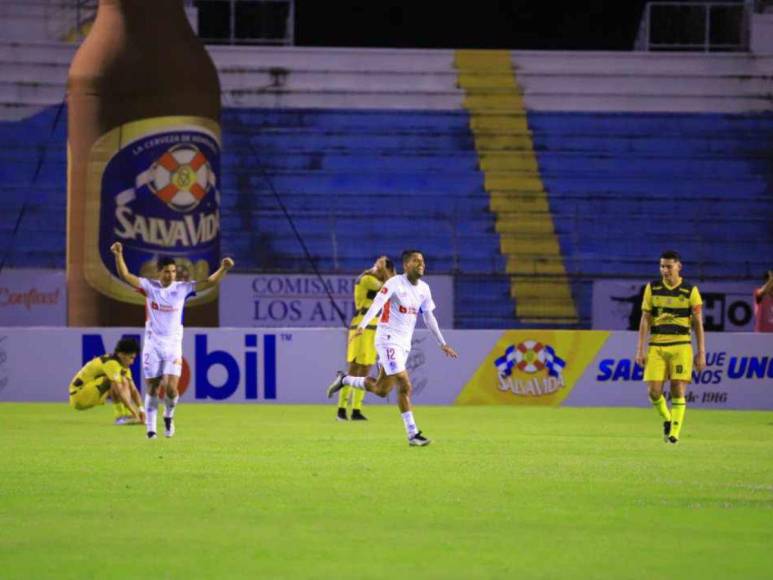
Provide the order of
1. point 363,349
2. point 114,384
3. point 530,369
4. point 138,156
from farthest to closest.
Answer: point 138,156 → point 530,369 → point 363,349 → point 114,384

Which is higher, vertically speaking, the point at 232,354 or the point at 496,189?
the point at 496,189

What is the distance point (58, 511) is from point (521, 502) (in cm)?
312

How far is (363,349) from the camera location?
76.4ft

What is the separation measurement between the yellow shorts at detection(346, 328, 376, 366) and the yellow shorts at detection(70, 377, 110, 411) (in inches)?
127

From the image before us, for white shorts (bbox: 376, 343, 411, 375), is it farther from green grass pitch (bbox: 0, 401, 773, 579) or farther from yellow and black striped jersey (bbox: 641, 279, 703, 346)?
yellow and black striped jersey (bbox: 641, 279, 703, 346)

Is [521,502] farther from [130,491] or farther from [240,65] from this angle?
[240,65]

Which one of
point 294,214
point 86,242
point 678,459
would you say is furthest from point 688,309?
point 294,214

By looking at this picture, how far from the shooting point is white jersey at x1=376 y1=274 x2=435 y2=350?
17938 millimetres

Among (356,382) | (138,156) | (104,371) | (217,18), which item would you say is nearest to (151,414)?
(356,382)

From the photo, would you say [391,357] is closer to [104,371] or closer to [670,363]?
[670,363]

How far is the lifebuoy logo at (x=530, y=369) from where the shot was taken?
27.0 meters

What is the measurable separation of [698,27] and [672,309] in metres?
21.3

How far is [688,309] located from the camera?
18578mm

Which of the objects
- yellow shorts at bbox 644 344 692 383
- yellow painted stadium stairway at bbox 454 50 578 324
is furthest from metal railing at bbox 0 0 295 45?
yellow shorts at bbox 644 344 692 383
